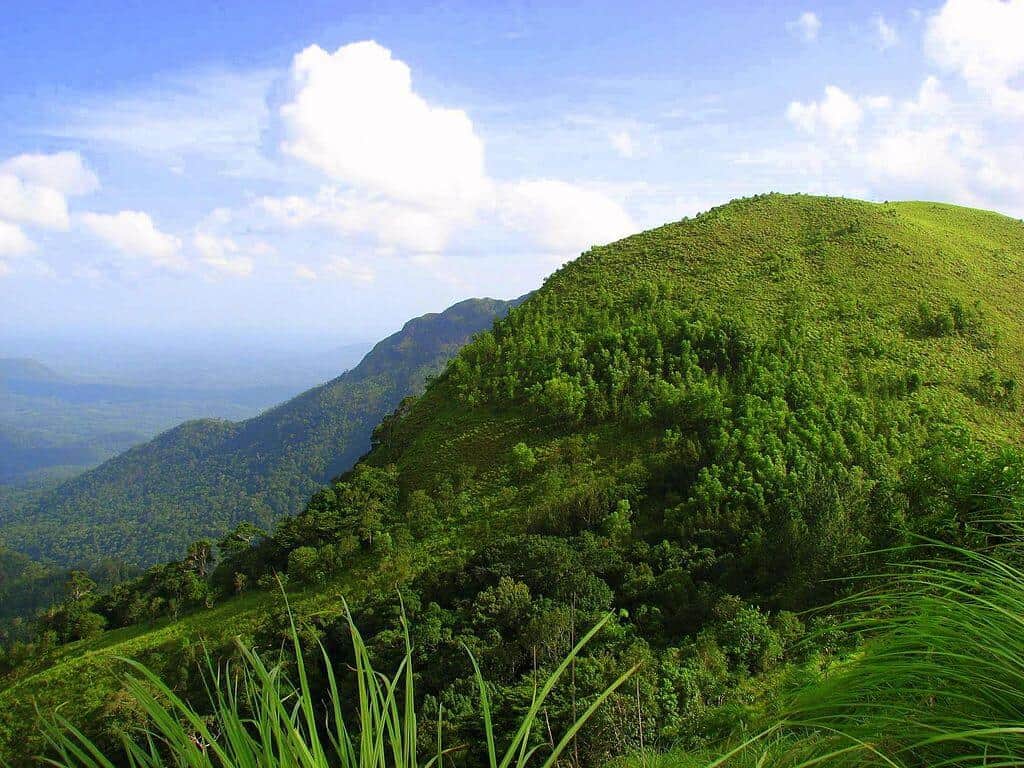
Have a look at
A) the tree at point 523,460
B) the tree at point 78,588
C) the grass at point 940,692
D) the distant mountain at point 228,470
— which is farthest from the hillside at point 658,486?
the distant mountain at point 228,470

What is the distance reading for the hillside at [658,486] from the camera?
51.8 ft

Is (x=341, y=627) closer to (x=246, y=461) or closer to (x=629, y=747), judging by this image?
(x=629, y=747)

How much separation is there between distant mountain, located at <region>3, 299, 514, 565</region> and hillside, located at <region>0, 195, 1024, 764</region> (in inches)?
2663

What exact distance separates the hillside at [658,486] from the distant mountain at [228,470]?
67637mm

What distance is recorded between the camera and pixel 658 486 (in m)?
23.3

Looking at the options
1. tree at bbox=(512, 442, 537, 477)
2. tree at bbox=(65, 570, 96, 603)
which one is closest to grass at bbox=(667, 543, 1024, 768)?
tree at bbox=(512, 442, 537, 477)

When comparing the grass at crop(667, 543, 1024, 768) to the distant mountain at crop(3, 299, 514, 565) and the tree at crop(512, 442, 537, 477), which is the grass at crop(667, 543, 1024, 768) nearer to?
the tree at crop(512, 442, 537, 477)

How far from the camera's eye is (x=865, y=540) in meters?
16.5

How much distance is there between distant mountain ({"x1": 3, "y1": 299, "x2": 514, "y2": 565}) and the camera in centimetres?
9519

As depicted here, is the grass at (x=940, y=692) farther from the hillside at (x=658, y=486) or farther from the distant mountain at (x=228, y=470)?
the distant mountain at (x=228, y=470)

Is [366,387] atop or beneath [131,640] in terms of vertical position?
atop

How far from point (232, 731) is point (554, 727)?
1385cm

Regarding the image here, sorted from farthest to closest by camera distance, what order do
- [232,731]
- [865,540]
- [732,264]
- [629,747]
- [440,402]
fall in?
1. [732,264]
2. [440,402]
3. [865,540]
4. [629,747]
5. [232,731]

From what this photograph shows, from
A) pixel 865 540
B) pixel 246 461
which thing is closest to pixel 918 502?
pixel 865 540
